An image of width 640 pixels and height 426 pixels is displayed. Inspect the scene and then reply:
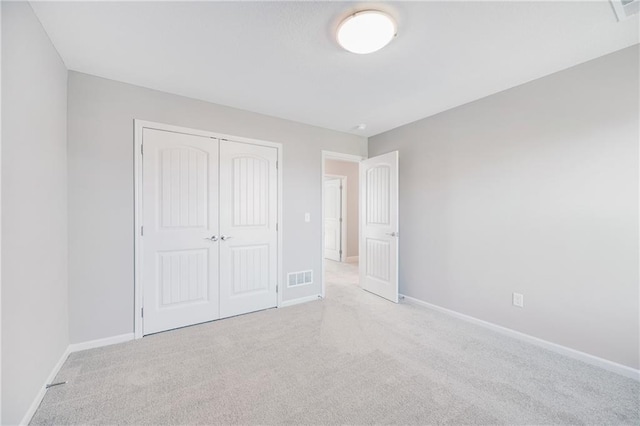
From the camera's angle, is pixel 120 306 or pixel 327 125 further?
pixel 327 125

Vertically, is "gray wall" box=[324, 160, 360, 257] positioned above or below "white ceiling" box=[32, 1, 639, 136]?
below

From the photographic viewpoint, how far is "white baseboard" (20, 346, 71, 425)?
4.92ft

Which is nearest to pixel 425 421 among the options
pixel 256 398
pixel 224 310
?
pixel 256 398

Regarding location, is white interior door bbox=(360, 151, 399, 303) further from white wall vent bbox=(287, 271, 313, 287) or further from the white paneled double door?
the white paneled double door

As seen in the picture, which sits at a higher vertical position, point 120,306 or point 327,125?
point 327,125

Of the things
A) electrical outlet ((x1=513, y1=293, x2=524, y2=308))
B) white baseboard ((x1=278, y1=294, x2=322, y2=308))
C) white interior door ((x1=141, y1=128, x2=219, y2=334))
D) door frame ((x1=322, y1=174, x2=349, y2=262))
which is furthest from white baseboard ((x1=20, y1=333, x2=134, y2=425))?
door frame ((x1=322, y1=174, x2=349, y2=262))

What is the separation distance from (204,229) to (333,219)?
4.26 m

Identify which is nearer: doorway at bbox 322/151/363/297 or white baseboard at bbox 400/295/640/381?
white baseboard at bbox 400/295/640/381

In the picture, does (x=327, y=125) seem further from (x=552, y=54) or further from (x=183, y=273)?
(x=183, y=273)

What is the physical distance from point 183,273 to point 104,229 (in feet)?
2.64

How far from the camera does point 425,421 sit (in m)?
1.53

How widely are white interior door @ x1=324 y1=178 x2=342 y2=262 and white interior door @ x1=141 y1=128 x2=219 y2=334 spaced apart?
3900 mm

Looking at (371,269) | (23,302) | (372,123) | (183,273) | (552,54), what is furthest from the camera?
(371,269)

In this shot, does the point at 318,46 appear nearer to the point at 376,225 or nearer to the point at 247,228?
the point at 247,228
